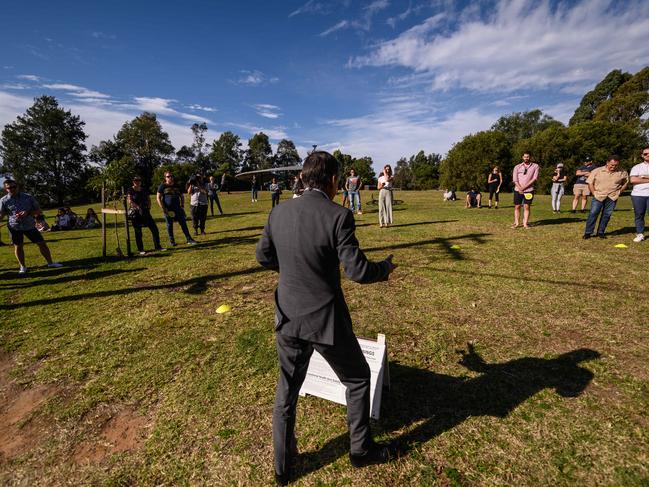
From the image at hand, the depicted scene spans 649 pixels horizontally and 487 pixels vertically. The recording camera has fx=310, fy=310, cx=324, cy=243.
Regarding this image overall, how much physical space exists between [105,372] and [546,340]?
5.31 m

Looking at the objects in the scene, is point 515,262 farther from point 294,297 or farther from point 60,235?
point 60,235

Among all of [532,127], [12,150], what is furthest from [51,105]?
[532,127]

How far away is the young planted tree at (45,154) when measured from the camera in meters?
46.8

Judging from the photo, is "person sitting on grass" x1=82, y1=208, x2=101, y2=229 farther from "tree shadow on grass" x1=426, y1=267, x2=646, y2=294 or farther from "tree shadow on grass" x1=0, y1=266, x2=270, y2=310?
"tree shadow on grass" x1=426, y1=267, x2=646, y2=294

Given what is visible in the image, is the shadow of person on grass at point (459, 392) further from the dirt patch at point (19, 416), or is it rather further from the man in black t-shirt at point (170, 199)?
the man in black t-shirt at point (170, 199)

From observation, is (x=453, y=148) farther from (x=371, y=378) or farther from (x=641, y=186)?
(x=371, y=378)

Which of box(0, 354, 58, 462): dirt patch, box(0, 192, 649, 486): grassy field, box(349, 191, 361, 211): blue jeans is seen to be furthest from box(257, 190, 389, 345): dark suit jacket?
box(349, 191, 361, 211): blue jeans

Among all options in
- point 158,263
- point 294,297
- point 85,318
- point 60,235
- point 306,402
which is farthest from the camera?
point 60,235

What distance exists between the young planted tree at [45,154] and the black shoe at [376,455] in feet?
195

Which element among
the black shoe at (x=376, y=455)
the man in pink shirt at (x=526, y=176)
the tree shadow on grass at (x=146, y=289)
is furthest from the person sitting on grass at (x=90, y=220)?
the man in pink shirt at (x=526, y=176)

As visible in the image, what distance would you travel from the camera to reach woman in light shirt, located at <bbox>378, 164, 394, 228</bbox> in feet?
34.9

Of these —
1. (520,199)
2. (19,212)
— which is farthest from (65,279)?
(520,199)

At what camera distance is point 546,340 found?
3838 mm

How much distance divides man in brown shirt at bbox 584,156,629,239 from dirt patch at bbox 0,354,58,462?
436 inches
